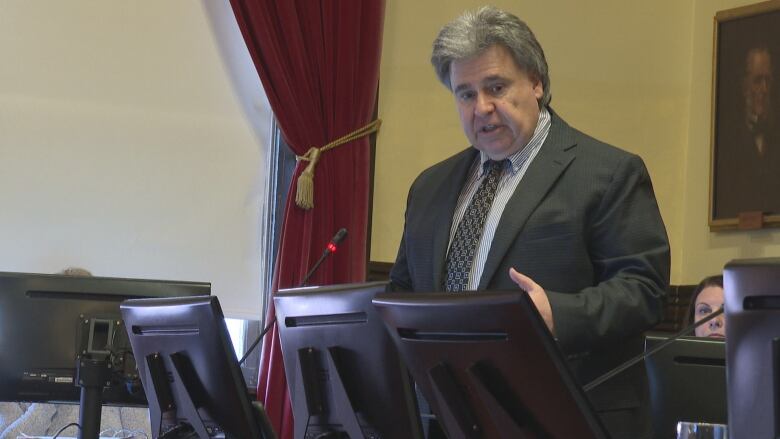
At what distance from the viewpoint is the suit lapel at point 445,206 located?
250 centimetres

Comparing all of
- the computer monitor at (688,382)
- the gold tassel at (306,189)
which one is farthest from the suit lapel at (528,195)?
the gold tassel at (306,189)

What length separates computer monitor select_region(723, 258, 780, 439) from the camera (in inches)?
48.7

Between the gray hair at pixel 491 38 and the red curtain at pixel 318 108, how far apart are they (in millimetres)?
1787

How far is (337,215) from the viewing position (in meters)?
4.31

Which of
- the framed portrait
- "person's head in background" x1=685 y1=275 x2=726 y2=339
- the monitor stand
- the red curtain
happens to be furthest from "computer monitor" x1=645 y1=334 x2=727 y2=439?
the framed portrait

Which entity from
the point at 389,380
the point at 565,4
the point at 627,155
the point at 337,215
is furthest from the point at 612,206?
the point at 565,4

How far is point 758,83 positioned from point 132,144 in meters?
2.65

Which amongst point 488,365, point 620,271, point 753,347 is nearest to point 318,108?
point 620,271

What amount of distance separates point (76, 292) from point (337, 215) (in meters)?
1.79

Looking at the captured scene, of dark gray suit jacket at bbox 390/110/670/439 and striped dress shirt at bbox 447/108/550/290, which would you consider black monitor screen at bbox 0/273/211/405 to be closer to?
striped dress shirt at bbox 447/108/550/290

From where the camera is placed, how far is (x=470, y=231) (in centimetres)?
248

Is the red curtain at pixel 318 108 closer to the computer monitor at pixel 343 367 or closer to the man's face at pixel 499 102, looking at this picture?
the man's face at pixel 499 102

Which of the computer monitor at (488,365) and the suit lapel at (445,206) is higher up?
the suit lapel at (445,206)

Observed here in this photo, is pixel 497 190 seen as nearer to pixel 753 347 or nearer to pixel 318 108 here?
pixel 753 347
